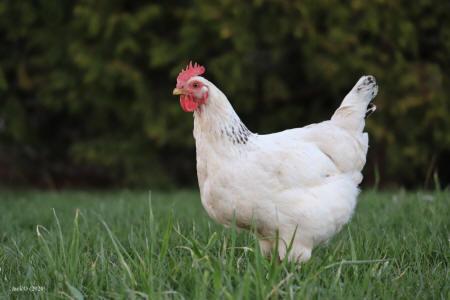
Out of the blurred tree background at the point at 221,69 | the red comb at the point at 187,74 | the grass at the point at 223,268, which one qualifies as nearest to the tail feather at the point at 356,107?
Result: the grass at the point at 223,268

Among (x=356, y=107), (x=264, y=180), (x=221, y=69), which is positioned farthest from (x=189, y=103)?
(x=221, y=69)

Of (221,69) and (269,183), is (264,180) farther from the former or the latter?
(221,69)

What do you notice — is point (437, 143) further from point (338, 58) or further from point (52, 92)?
point (52, 92)

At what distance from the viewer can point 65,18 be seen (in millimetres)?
9844

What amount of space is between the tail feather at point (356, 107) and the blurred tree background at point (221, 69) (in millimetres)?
3834

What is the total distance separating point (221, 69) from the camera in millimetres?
8977

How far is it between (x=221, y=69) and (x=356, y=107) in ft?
14.6

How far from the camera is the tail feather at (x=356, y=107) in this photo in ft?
15.4

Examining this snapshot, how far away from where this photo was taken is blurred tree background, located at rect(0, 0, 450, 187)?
8.63 m

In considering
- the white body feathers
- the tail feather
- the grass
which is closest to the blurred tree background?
the tail feather

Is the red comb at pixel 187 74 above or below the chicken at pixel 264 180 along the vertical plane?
above

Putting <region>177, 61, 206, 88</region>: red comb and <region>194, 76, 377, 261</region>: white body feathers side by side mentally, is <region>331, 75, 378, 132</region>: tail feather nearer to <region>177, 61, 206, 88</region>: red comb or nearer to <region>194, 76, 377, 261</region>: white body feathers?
<region>194, 76, 377, 261</region>: white body feathers

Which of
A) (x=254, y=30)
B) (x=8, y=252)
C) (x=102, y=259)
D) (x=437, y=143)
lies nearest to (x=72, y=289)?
(x=102, y=259)

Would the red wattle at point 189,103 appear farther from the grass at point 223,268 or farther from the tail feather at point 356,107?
the tail feather at point 356,107
